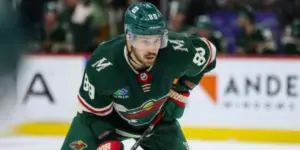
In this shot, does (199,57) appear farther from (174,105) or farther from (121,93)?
(121,93)

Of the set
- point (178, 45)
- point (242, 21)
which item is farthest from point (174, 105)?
point (242, 21)

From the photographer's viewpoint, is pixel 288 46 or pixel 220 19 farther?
pixel 220 19

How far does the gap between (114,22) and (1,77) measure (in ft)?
4.33

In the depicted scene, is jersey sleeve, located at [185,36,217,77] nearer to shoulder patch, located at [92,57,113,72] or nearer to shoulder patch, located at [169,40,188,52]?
shoulder patch, located at [169,40,188,52]

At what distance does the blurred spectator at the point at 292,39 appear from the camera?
7.06 metres

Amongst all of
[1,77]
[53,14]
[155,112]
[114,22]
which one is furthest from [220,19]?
[155,112]

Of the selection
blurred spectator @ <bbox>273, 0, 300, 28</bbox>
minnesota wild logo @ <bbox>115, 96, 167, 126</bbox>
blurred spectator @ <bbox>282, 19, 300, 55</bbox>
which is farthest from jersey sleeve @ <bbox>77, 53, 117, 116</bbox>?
blurred spectator @ <bbox>273, 0, 300, 28</bbox>

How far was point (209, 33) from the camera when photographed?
7453mm

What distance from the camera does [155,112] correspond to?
3998mm

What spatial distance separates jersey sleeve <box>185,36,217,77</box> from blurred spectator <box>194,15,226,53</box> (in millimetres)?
3215

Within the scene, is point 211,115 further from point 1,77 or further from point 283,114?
point 1,77

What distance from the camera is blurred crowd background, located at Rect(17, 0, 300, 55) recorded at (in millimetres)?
7355

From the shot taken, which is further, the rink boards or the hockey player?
the rink boards

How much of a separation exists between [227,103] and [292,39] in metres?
0.96
